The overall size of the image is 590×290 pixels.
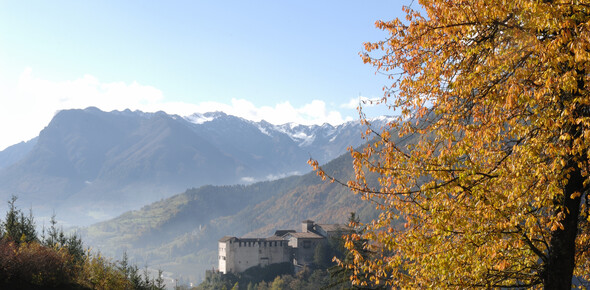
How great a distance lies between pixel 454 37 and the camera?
10.1m

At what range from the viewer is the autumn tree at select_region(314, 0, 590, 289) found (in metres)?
9.06

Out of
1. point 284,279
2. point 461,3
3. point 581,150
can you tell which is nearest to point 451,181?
point 581,150

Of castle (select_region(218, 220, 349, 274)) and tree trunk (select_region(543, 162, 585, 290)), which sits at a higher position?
castle (select_region(218, 220, 349, 274))

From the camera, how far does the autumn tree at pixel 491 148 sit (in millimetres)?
9062

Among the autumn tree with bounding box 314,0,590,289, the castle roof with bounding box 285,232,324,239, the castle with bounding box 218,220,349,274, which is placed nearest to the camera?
the autumn tree with bounding box 314,0,590,289

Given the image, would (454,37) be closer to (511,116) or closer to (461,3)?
(461,3)

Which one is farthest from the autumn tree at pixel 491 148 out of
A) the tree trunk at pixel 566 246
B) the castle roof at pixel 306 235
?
the castle roof at pixel 306 235

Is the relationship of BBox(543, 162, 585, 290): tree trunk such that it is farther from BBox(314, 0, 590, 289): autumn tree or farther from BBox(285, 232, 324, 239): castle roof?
BBox(285, 232, 324, 239): castle roof

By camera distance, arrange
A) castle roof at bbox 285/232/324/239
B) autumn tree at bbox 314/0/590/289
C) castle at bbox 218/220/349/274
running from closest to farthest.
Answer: autumn tree at bbox 314/0/590/289
castle roof at bbox 285/232/324/239
castle at bbox 218/220/349/274

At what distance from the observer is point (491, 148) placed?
11102 mm

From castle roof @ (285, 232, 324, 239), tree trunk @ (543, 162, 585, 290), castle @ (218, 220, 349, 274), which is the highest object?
castle roof @ (285, 232, 324, 239)

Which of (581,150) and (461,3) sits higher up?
(461,3)

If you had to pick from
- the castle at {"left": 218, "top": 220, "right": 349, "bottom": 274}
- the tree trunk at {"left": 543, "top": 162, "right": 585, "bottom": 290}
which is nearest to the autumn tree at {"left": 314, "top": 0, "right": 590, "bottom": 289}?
the tree trunk at {"left": 543, "top": 162, "right": 585, "bottom": 290}

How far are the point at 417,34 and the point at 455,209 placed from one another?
3.88m
